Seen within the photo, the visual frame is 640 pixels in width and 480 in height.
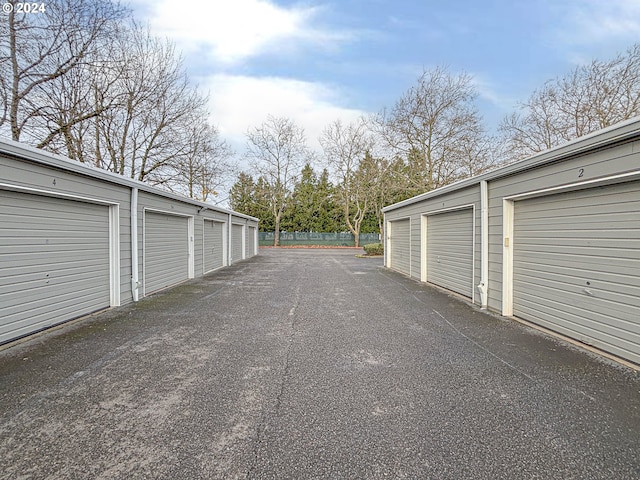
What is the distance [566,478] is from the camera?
1791mm

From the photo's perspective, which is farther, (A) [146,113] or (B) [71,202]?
(A) [146,113]

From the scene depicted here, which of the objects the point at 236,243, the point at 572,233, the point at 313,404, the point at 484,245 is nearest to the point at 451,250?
the point at 484,245

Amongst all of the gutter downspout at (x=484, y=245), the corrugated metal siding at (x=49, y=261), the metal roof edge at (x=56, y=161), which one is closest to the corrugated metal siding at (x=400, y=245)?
the gutter downspout at (x=484, y=245)

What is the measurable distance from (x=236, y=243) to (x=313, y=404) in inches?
562

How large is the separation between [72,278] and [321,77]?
11275mm

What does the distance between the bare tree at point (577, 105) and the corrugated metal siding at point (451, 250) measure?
33.5ft

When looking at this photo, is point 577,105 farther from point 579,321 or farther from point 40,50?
point 40,50

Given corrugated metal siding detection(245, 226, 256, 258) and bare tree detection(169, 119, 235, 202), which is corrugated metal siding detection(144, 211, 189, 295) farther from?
corrugated metal siding detection(245, 226, 256, 258)

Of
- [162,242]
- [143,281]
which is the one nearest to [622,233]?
[143,281]

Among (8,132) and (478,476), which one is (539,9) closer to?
(478,476)

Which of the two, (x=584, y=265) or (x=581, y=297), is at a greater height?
(x=584, y=265)

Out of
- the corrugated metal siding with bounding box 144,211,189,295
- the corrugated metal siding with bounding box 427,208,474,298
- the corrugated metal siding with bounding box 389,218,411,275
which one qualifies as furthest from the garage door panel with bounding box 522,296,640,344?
the corrugated metal siding with bounding box 144,211,189,295

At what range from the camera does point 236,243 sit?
52.9 feet

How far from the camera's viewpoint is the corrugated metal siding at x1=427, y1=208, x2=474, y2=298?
22.0 ft
